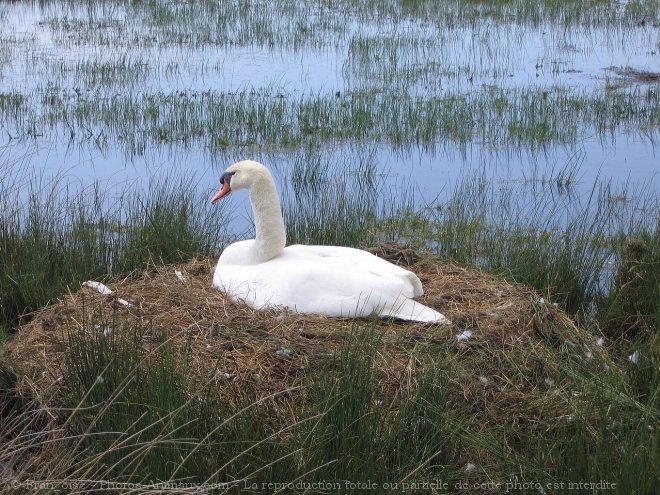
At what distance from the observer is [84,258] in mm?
7629

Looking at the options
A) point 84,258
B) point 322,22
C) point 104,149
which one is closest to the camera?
point 84,258

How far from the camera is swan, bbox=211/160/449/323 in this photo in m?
5.84

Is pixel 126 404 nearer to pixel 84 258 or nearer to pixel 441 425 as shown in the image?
pixel 441 425

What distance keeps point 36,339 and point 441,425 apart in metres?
2.54

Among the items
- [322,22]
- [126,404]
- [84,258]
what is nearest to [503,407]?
[126,404]

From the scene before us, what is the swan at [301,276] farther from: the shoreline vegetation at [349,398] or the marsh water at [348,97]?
the marsh water at [348,97]

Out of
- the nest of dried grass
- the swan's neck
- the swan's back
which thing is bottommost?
the nest of dried grass

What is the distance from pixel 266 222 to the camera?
6500mm

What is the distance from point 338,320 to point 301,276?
0.37m

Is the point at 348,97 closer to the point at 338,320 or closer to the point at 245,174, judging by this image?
the point at 245,174

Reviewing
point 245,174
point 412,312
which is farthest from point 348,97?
point 412,312

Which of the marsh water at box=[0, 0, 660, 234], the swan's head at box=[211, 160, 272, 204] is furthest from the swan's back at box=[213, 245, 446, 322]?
the marsh water at box=[0, 0, 660, 234]

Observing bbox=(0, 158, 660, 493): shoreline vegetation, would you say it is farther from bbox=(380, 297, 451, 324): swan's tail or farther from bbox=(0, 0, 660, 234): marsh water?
bbox=(0, 0, 660, 234): marsh water

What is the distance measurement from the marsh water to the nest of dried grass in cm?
418
